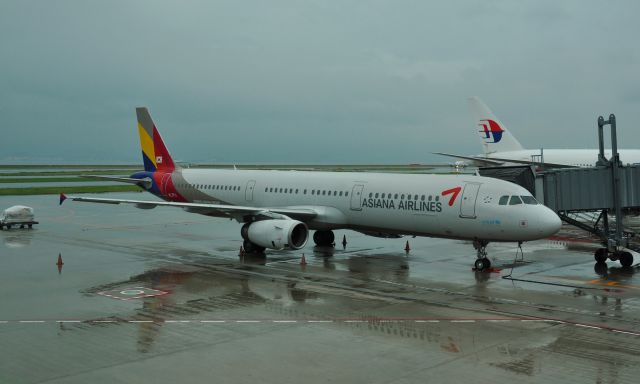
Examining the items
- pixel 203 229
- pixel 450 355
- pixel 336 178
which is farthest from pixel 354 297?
pixel 203 229

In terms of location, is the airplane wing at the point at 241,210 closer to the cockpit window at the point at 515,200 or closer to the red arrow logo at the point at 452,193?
the red arrow logo at the point at 452,193

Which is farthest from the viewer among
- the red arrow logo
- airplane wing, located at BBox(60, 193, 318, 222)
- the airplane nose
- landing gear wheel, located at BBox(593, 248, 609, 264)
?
airplane wing, located at BBox(60, 193, 318, 222)

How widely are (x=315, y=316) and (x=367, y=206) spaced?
453 inches

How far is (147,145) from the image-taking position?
40.2 metres

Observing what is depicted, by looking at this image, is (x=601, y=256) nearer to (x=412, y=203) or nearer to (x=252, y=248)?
(x=412, y=203)

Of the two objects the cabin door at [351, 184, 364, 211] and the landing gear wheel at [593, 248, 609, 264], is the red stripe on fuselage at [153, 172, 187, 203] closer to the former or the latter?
the cabin door at [351, 184, 364, 211]

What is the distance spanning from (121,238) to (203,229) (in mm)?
6572

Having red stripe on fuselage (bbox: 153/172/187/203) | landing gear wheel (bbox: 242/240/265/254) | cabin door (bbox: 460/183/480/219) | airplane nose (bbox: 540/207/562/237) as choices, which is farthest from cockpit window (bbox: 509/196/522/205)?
red stripe on fuselage (bbox: 153/172/187/203)

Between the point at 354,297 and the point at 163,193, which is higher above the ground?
the point at 163,193

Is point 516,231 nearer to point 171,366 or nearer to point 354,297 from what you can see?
point 354,297

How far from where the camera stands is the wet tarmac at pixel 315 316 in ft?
41.7

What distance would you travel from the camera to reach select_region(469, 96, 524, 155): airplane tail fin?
64875mm

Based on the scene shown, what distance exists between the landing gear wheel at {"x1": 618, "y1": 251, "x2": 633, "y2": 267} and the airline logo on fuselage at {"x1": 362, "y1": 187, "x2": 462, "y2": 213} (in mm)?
7109

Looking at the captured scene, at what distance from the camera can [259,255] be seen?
95.0ft
